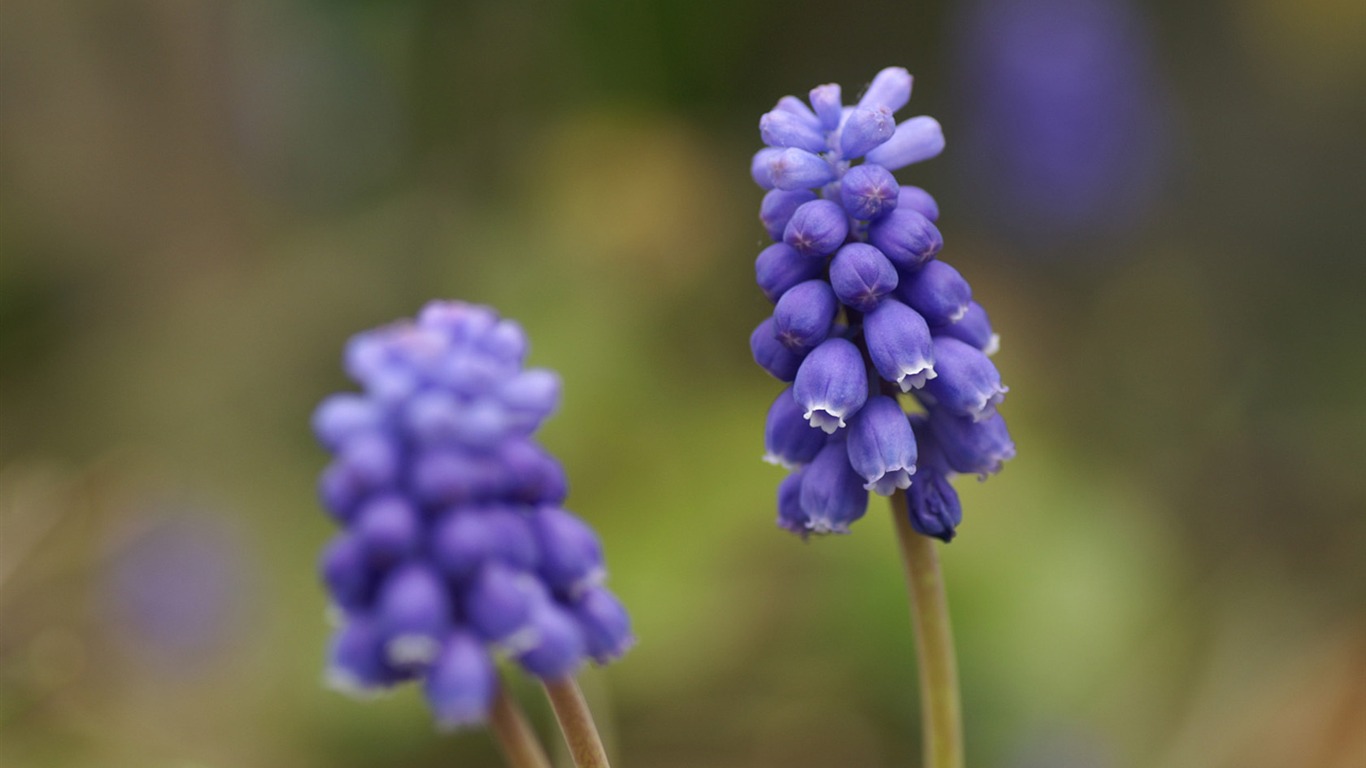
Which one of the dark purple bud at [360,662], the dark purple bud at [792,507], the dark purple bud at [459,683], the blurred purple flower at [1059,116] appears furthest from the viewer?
the blurred purple flower at [1059,116]

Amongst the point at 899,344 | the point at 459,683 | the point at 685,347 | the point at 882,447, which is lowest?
the point at 459,683

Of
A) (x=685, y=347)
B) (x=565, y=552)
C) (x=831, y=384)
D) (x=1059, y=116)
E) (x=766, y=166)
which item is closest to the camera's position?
(x=565, y=552)

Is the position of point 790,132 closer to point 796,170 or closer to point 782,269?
point 796,170

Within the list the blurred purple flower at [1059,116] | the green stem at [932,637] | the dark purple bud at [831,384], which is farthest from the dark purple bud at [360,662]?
the blurred purple flower at [1059,116]

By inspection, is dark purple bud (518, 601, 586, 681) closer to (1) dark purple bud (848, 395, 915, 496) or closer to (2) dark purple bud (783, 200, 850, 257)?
(1) dark purple bud (848, 395, 915, 496)

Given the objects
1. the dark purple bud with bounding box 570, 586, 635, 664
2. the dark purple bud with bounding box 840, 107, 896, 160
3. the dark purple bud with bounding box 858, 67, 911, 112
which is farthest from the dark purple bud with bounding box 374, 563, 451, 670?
the dark purple bud with bounding box 858, 67, 911, 112

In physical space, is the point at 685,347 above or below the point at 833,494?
above

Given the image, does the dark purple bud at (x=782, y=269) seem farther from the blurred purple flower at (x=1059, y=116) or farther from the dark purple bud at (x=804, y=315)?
the blurred purple flower at (x=1059, y=116)

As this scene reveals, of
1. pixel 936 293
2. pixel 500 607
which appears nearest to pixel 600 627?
pixel 500 607
